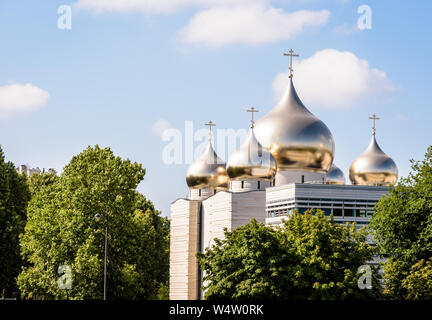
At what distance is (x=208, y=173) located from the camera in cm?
8106

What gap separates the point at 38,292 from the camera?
2109 inches

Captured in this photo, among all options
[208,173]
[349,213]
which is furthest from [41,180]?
[349,213]

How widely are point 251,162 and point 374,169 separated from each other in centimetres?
1374

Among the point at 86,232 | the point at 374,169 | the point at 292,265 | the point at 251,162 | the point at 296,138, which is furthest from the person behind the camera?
the point at 374,169

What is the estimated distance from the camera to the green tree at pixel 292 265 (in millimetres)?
45469

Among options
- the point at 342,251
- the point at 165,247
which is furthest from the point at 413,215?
the point at 165,247

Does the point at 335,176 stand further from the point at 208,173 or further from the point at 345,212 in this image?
the point at 345,212

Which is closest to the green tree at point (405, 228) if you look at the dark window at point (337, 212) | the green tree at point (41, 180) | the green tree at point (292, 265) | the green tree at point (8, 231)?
the green tree at point (292, 265)

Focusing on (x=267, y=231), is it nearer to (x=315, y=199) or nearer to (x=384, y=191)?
(x=315, y=199)

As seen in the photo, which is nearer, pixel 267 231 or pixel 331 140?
pixel 267 231

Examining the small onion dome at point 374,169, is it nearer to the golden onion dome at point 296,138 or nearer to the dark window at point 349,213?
the golden onion dome at point 296,138

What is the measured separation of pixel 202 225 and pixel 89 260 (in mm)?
29149

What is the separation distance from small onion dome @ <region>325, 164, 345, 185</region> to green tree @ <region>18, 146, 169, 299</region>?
32933mm
